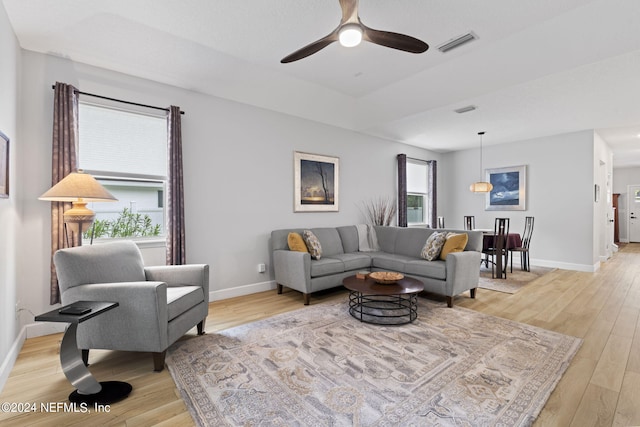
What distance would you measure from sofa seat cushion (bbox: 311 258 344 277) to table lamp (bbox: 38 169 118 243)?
7.60 ft

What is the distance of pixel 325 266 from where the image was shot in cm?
397

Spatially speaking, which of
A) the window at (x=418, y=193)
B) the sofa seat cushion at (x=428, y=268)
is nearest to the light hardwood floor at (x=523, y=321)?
the sofa seat cushion at (x=428, y=268)

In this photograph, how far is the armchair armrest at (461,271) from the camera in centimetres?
358

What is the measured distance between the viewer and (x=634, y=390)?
197cm

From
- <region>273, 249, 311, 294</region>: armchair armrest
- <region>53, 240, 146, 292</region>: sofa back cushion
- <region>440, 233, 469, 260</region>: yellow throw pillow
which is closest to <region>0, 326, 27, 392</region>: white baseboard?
<region>53, 240, 146, 292</region>: sofa back cushion

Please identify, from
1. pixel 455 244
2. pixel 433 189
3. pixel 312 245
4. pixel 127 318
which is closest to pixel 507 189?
pixel 433 189

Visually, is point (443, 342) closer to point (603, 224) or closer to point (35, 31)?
point (35, 31)

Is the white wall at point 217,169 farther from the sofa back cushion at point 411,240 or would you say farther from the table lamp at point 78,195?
the sofa back cushion at point 411,240

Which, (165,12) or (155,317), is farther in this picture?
(165,12)

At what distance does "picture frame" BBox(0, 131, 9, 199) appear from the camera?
2.14 metres

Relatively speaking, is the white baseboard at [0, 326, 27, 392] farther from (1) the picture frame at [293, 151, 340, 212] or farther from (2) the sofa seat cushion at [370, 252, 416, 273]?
(2) the sofa seat cushion at [370, 252, 416, 273]

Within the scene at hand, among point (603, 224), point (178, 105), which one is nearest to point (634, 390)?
point (178, 105)

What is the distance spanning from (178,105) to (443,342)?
13.1ft

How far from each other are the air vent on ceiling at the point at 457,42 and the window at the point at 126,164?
130 inches
